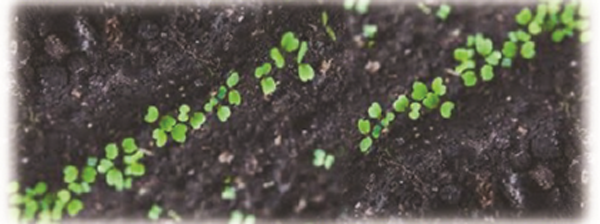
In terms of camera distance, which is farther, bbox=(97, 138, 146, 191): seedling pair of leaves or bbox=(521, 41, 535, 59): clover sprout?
bbox=(97, 138, 146, 191): seedling pair of leaves

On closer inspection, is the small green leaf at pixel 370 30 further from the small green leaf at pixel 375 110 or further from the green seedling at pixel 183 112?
the green seedling at pixel 183 112

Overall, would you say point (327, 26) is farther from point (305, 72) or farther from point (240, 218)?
point (240, 218)

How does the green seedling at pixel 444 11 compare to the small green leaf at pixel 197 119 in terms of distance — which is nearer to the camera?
the green seedling at pixel 444 11

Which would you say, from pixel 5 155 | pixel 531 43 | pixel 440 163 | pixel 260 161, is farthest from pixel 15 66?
pixel 531 43

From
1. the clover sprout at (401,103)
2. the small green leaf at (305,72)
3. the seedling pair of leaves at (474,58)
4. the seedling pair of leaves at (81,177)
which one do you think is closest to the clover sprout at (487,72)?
the seedling pair of leaves at (474,58)

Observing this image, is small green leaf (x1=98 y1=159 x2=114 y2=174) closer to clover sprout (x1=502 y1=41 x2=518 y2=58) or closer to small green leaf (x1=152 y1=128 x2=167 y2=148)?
small green leaf (x1=152 y1=128 x2=167 y2=148)

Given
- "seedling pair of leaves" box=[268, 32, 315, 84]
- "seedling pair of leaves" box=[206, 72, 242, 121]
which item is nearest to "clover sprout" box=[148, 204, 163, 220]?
"seedling pair of leaves" box=[206, 72, 242, 121]
